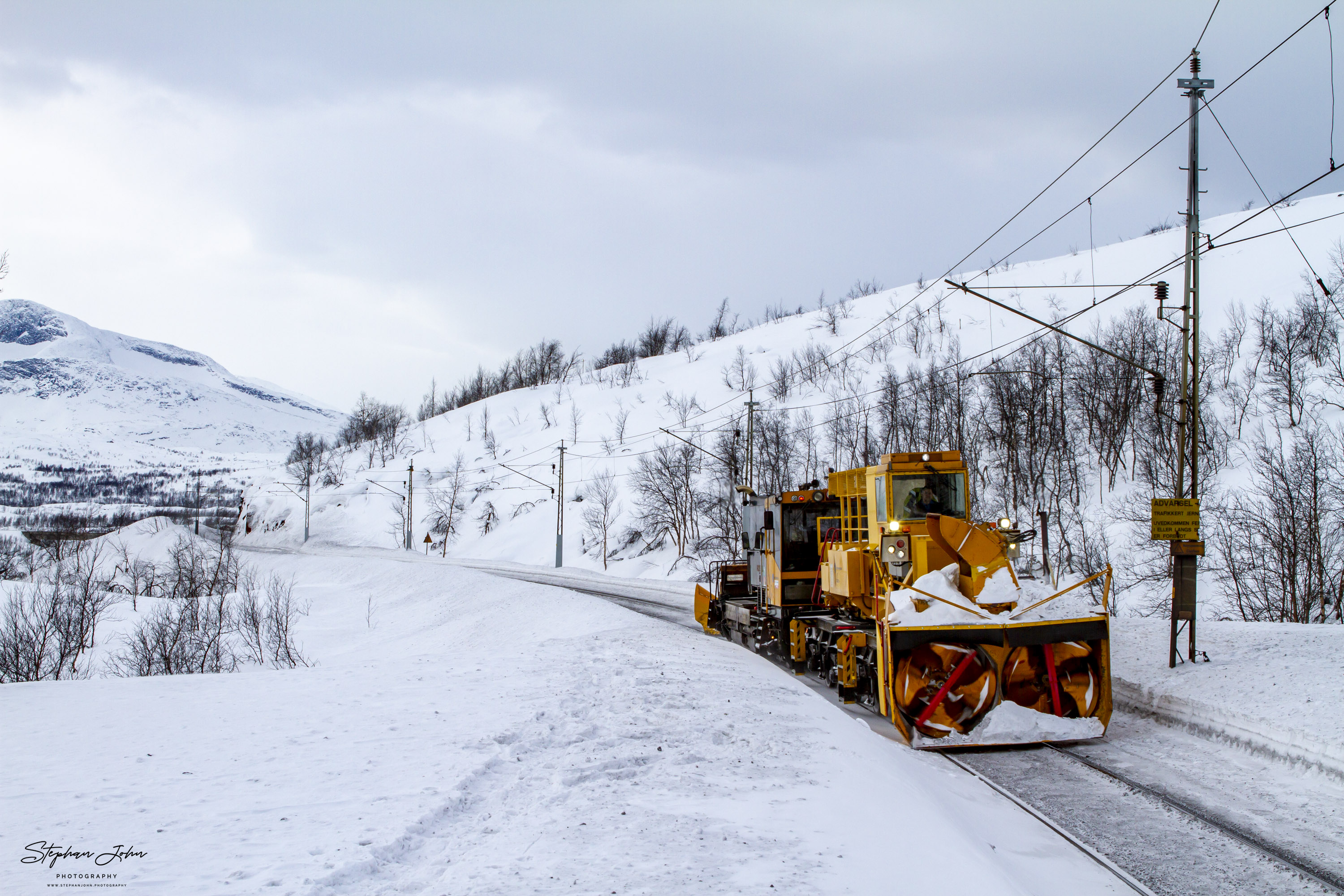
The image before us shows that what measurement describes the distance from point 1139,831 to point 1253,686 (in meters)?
5.24

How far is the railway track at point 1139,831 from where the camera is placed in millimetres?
5609

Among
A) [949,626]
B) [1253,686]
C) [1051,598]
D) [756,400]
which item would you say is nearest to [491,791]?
[949,626]

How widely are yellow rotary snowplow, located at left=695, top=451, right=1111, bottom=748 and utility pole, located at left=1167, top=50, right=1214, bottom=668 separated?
221 cm

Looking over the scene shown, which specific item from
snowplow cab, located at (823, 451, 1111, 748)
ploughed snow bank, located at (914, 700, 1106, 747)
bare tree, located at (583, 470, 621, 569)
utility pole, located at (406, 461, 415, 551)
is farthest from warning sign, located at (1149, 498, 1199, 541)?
utility pole, located at (406, 461, 415, 551)

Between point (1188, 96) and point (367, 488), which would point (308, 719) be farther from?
point (367, 488)

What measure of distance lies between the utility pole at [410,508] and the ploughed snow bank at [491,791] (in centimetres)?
5256

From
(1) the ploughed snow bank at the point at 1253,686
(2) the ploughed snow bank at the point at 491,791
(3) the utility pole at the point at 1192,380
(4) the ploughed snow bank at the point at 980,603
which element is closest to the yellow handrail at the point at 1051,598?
(4) the ploughed snow bank at the point at 980,603

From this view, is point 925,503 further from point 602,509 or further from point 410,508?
point 410,508

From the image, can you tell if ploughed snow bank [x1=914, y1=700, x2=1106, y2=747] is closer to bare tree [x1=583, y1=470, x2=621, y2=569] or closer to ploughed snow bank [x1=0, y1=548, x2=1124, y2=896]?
ploughed snow bank [x1=0, y1=548, x2=1124, y2=896]

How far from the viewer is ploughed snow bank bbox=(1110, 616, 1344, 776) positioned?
8.51 metres

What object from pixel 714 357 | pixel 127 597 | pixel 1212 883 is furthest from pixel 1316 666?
pixel 714 357

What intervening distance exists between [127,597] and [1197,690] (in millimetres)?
50149

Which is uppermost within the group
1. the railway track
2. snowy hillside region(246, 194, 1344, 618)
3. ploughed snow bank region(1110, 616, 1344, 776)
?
snowy hillside region(246, 194, 1344, 618)

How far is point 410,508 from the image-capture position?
64062 millimetres
